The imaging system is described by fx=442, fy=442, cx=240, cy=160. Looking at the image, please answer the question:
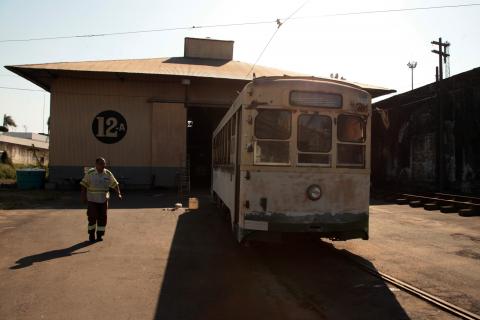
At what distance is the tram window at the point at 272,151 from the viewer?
294 inches

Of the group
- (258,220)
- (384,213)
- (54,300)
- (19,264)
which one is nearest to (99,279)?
(54,300)

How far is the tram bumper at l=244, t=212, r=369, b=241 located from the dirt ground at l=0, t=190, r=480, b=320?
49 cm

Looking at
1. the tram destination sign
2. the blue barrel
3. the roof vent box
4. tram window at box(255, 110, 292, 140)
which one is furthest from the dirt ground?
the roof vent box

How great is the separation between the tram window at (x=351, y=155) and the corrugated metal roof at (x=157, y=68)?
52.1 feet

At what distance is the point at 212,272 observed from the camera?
22.8 ft

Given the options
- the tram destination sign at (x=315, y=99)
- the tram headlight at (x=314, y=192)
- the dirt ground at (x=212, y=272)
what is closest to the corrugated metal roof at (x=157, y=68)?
the dirt ground at (x=212, y=272)

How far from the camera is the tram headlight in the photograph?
744 centimetres

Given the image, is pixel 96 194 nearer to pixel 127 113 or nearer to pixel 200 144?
pixel 127 113

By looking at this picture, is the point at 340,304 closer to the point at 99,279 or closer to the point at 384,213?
the point at 99,279

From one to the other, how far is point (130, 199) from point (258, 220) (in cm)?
1256

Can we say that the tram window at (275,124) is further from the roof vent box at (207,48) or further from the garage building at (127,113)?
the roof vent box at (207,48)

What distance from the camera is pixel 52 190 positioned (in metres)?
22.3

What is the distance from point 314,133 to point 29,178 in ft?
63.0

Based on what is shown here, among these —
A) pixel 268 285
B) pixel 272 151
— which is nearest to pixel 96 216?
pixel 272 151
